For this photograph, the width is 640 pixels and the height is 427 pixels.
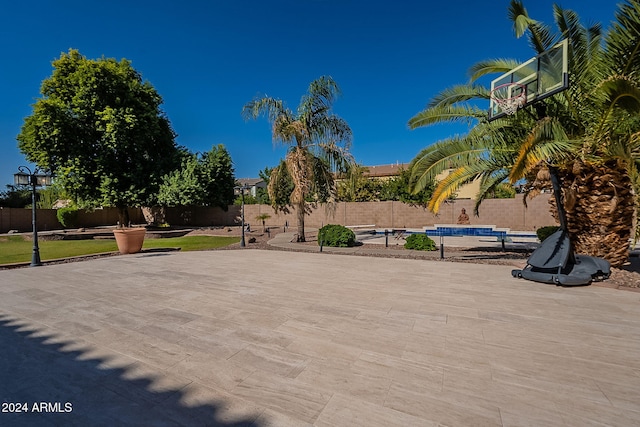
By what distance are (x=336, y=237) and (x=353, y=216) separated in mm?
12588

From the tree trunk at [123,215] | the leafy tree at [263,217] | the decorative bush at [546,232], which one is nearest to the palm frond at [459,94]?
the decorative bush at [546,232]

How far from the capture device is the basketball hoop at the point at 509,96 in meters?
7.17

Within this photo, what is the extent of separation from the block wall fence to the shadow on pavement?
43.7ft

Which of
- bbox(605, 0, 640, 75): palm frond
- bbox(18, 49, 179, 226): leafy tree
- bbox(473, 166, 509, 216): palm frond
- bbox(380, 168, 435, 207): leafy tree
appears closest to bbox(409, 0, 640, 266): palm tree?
bbox(605, 0, 640, 75): palm frond

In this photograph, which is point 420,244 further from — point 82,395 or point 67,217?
point 67,217

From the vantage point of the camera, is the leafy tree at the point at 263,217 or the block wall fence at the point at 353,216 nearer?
the block wall fence at the point at 353,216

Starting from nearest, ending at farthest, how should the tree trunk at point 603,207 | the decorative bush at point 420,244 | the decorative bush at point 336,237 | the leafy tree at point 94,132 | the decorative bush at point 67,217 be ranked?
the tree trunk at point 603,207 < the decorative bush at point 420,244 < the decorative bush at point 336,237 < the leafy tree at point 94,132 < the decorative bush at point 67,217

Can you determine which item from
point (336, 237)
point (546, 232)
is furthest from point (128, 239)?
point (546, 232)

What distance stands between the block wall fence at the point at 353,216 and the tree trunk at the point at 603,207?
33.9ft

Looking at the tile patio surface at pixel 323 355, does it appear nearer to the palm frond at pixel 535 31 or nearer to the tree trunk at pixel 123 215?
the palm frond at pixel 535 31

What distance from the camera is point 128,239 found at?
1161 centimetres

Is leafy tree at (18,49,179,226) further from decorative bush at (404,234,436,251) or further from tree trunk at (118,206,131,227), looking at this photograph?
decorative bush at (404,234,436,251)

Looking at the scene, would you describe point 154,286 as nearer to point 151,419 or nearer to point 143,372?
point 143,372

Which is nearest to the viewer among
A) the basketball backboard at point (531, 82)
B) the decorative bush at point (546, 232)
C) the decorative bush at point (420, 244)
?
the basketball backboard at point (531, 82)
